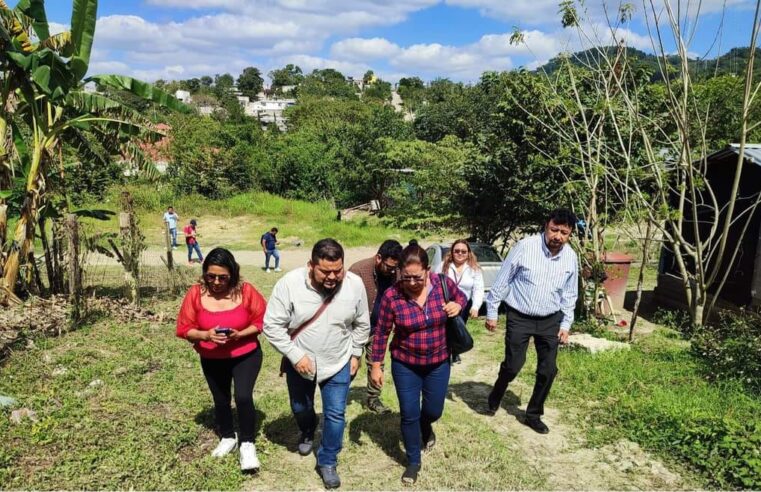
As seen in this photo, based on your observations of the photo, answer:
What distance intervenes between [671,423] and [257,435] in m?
3.33

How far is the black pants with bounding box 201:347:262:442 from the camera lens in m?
3.69

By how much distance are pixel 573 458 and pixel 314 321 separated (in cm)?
232

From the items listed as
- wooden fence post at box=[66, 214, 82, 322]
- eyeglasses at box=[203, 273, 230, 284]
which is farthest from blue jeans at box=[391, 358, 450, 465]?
wooden fence post at box=[66, 214, 82, 322]

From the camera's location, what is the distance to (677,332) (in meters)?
8.23

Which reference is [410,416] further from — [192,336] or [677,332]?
[677,332]

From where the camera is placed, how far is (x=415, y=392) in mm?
3621

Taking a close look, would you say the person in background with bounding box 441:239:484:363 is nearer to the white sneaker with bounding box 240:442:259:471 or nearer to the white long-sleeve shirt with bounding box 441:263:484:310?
the white long-sleeve shirt with bounding box 441:263:484:310

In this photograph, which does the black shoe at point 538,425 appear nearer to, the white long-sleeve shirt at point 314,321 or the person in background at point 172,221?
the white long-sleeve shirt at point 314,321

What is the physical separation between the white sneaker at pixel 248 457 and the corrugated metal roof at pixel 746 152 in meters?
7.84

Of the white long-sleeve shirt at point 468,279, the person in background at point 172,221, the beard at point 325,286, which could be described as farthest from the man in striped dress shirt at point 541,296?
the person in background at point 172,221

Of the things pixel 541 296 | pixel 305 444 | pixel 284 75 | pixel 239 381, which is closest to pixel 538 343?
pixel 541 296

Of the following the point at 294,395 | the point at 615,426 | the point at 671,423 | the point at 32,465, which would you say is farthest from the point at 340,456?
the point at 671,423

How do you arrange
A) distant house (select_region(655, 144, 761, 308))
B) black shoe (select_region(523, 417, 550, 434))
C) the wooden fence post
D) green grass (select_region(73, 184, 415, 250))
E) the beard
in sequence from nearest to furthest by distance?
the beard → black shoe (select_region(523, 417, 550, 434)) → the wooden fence post → distant house (select_region(655, 144, 761, 308)) → green grass (select_region(73, 184, 415, 250))

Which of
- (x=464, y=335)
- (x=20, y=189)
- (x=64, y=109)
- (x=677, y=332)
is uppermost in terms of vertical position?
(x=64, y=109)
